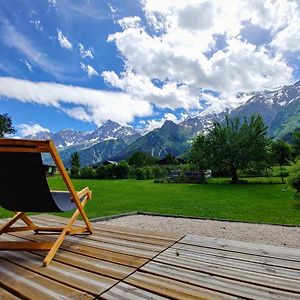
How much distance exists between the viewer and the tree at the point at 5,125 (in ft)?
140

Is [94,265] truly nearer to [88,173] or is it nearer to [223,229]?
[223,229]

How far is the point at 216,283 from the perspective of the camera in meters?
2.04

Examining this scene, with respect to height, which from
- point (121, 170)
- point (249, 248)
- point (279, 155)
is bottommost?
point (249, 248)

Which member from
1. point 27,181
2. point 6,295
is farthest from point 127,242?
point 6,295

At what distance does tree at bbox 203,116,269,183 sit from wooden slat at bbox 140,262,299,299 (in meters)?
23.5

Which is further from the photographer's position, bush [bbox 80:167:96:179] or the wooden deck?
bush [bbox 80:167:96:179]

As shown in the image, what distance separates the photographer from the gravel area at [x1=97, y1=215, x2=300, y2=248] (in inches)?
215

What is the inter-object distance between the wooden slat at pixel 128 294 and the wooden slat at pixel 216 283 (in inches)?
10.4

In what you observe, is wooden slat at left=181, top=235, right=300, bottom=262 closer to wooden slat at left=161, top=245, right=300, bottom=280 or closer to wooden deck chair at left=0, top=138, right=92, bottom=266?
wooden slat at left=161, top=245, right=300, bottom=280

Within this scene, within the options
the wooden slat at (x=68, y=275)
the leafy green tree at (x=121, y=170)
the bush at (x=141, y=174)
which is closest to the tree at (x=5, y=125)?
the leafy green tree at (x=121, y=170)

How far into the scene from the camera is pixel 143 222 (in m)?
7.28

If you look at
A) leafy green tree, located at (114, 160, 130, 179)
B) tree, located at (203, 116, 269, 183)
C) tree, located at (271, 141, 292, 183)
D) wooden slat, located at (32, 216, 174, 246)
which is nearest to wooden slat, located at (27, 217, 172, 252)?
wooden slat, located at (32, 216, 174, 246)

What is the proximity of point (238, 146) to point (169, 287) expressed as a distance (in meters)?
24.0

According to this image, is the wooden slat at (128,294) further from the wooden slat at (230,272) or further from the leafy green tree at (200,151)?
the leafy green tree at (200,151)
